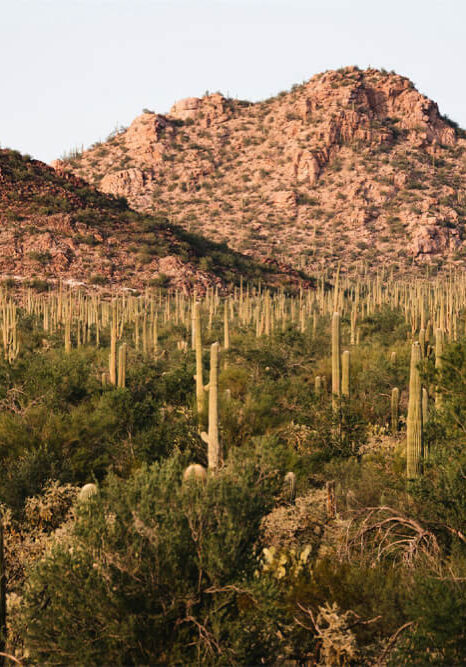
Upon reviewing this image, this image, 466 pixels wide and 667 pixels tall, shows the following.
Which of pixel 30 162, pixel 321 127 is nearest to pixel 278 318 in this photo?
pixel 30 162

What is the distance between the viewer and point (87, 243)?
5053 cm

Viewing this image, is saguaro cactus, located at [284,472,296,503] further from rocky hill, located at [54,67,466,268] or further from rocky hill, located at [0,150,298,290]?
rocky hill, located at [54,67,466,268]

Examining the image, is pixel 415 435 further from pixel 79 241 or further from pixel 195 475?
pixel 79 241

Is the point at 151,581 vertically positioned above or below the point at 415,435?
below

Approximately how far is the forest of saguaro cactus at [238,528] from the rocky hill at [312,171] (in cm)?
4905

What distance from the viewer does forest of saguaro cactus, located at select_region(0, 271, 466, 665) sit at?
25.0ft

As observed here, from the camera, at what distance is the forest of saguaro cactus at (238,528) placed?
7.62 meters

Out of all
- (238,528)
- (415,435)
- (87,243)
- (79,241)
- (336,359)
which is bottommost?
(238,528)

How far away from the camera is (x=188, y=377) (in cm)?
2178

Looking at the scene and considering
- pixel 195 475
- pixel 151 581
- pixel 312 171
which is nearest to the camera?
pixel 151 581

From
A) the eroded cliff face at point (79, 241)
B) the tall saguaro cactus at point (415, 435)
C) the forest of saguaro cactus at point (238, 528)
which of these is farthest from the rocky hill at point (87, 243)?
the tall saguaro cactus at point (415, 435)

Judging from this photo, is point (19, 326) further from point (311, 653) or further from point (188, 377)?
point (311, 653)

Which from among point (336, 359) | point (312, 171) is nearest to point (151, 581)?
point (336, 359)

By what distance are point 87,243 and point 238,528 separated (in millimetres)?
44253
